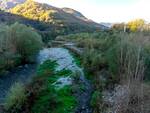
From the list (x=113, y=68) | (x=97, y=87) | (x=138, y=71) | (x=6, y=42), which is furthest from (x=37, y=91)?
(x=6, y=42)

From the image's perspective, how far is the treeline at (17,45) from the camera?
29.6m

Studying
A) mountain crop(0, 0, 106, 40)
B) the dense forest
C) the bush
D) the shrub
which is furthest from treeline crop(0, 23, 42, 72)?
mountain crop(0, 0, 106, 40)

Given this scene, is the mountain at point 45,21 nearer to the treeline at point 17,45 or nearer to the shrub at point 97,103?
the treeline at point 17,45

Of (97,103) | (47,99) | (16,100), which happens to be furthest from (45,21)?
(97,103)

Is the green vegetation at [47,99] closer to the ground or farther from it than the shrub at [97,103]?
closer to the ground

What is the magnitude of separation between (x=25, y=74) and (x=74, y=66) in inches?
173

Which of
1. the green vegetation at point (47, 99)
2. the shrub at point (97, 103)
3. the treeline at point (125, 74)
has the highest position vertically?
the treeline at point (125, 74)

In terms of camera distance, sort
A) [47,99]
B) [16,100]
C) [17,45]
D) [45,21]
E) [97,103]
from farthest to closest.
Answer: [45,21] → [17,45] → [47,99] → [16,100] → [97,103]

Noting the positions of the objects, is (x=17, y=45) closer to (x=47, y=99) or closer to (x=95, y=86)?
A: (x=95, y=86)

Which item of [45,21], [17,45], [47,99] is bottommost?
[47,99]

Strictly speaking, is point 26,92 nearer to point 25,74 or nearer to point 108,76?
point 108,76

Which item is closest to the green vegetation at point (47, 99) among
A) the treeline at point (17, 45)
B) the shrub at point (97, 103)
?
the shrub at point (97, 103)

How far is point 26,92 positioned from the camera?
56.7 feet

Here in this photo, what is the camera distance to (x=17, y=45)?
105 ft
